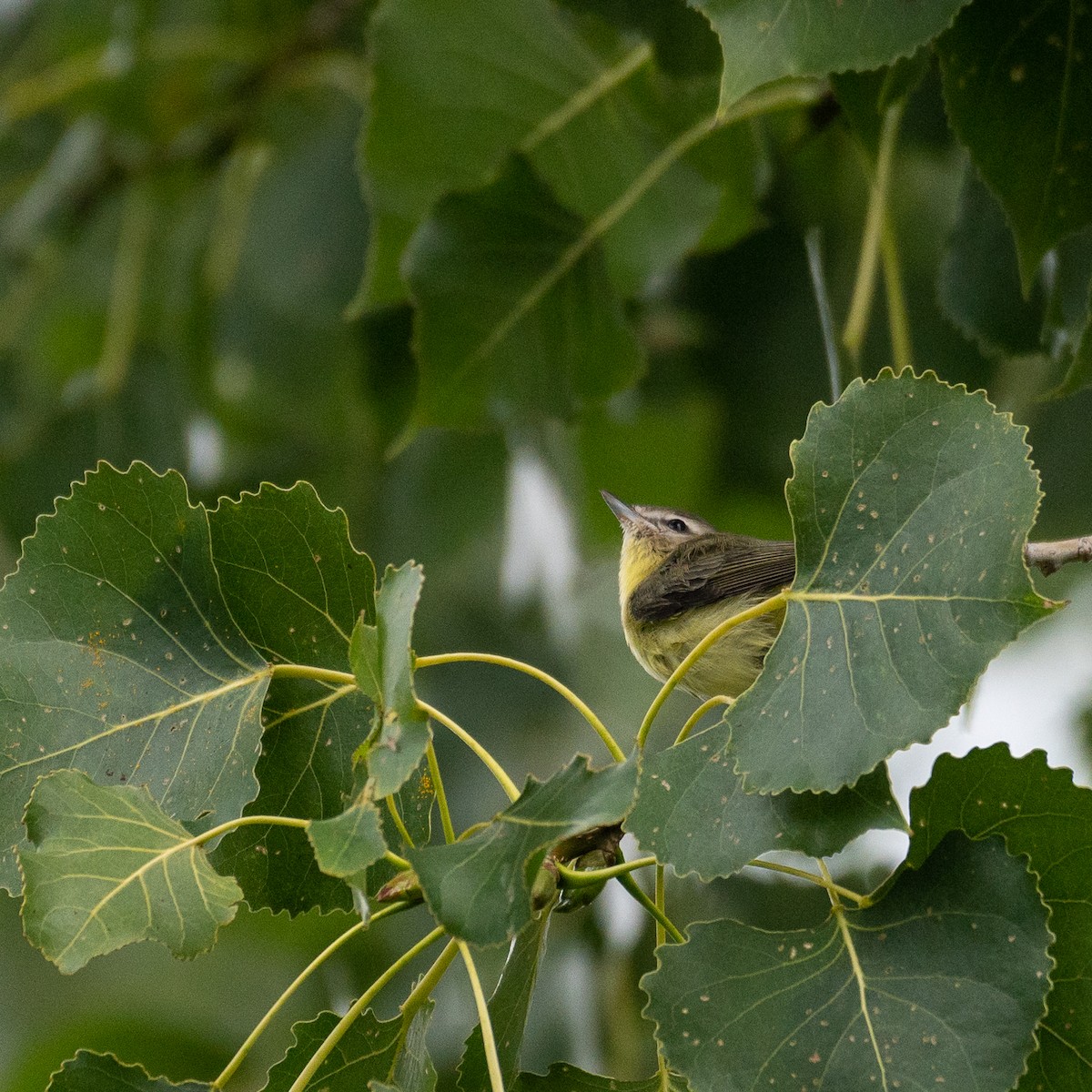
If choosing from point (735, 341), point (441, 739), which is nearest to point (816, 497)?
point (735, 341)

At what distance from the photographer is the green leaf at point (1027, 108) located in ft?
5.03

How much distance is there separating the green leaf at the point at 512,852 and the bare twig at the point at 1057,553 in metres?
0.45

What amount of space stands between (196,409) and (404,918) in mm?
1320

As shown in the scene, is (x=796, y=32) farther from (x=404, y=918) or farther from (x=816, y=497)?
(x=404, y=918)

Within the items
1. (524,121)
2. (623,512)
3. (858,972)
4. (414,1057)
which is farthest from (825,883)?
(623,512)

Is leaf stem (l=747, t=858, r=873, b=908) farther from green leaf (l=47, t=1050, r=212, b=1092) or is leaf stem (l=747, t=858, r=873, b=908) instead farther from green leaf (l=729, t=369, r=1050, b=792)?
green leaf (l=47, t=1050, r=212, b=1092)

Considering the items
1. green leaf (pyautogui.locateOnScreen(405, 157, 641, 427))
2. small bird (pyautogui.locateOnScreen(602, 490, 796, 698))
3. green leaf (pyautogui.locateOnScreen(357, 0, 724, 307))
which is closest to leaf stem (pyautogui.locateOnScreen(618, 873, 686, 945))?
small bird (pyautogui.locateOnScreen(602, 490, 796, 698))

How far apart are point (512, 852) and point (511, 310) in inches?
49.0

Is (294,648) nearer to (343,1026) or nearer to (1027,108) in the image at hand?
(343,1026)

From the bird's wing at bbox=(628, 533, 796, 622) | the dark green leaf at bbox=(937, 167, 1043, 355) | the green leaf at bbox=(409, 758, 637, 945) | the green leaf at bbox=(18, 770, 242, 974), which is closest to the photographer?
the green leaf at bbox=(409, 758, 637, 945)

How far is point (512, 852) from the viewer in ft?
3.80

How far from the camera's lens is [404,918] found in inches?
128

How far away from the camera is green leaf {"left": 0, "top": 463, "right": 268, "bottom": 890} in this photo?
145 centimetres

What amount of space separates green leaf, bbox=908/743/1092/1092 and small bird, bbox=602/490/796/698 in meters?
0.67
